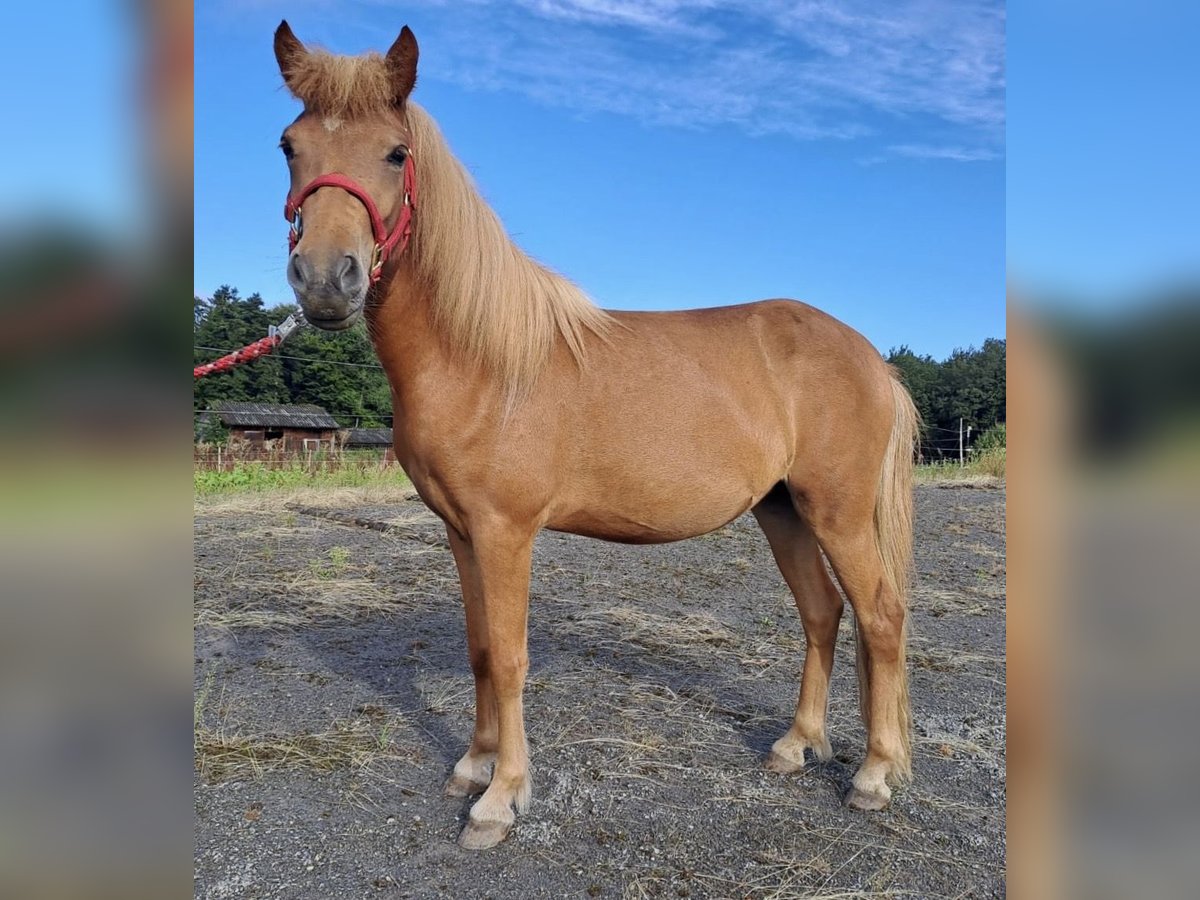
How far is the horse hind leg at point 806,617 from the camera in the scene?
336 cm

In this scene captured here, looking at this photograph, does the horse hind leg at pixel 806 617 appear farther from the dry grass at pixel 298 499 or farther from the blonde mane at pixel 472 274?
the dry grass at pixel 298 499

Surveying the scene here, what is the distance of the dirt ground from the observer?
252 cm

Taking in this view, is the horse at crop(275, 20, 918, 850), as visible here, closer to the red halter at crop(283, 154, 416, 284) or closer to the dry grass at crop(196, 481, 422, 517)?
the red halter at crop(283, 154, 416, 284)

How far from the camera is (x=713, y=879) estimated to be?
246cm

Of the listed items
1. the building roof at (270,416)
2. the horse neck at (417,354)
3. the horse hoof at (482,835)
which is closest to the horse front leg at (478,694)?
the horse hoof at (482,835)

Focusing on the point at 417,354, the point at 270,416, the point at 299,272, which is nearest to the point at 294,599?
the point at 417,354

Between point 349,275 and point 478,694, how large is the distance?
1.99 m

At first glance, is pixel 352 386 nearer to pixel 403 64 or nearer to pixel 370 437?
pixel 370 437
